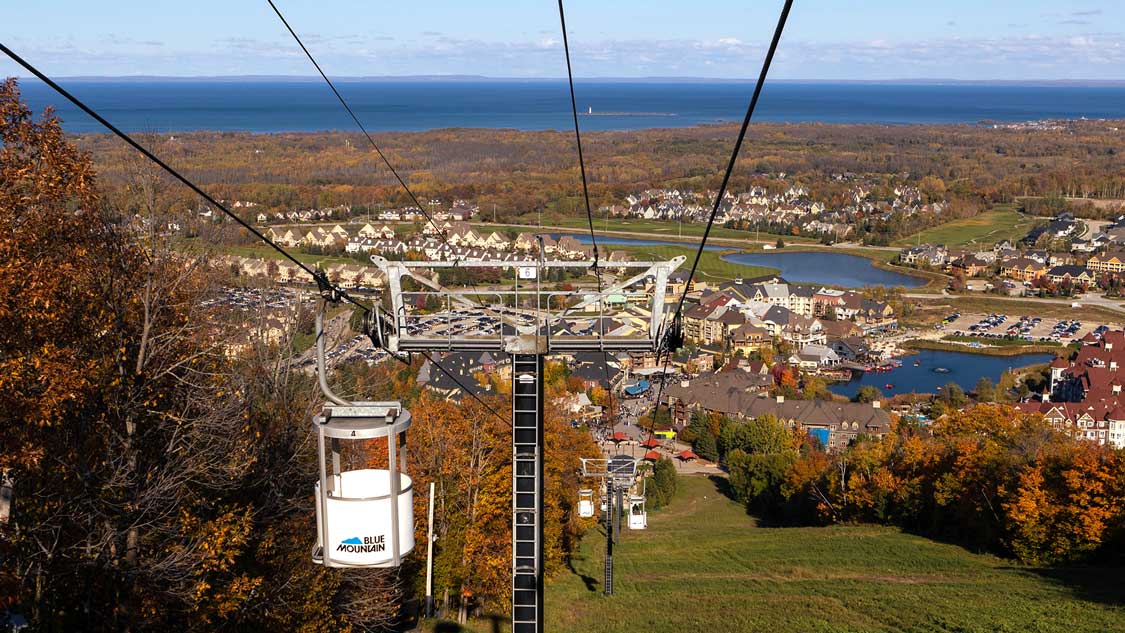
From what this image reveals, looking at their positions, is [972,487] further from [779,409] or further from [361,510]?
[779,409]

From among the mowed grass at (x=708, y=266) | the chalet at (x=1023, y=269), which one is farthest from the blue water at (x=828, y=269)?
the chalet at (x=1023, y=269)

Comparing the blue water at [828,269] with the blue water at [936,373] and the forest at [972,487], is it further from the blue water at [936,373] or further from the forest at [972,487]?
the forest at [972,487]

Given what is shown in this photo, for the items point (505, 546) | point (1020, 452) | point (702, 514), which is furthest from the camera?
point (702, 514)

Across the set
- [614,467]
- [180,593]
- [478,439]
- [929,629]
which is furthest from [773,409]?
[180,593]

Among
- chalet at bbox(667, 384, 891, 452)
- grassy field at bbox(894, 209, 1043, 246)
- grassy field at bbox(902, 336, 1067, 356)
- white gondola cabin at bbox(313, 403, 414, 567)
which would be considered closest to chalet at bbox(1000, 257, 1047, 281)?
grassy field at bbox(894, 209, 1043, 246)

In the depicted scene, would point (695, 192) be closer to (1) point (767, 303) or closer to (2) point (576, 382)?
(1) point (767, 303)

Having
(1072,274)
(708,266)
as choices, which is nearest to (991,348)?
(1072,274)

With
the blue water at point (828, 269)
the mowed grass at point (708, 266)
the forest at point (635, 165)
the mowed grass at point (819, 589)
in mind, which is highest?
the forest at point (635, 165)
